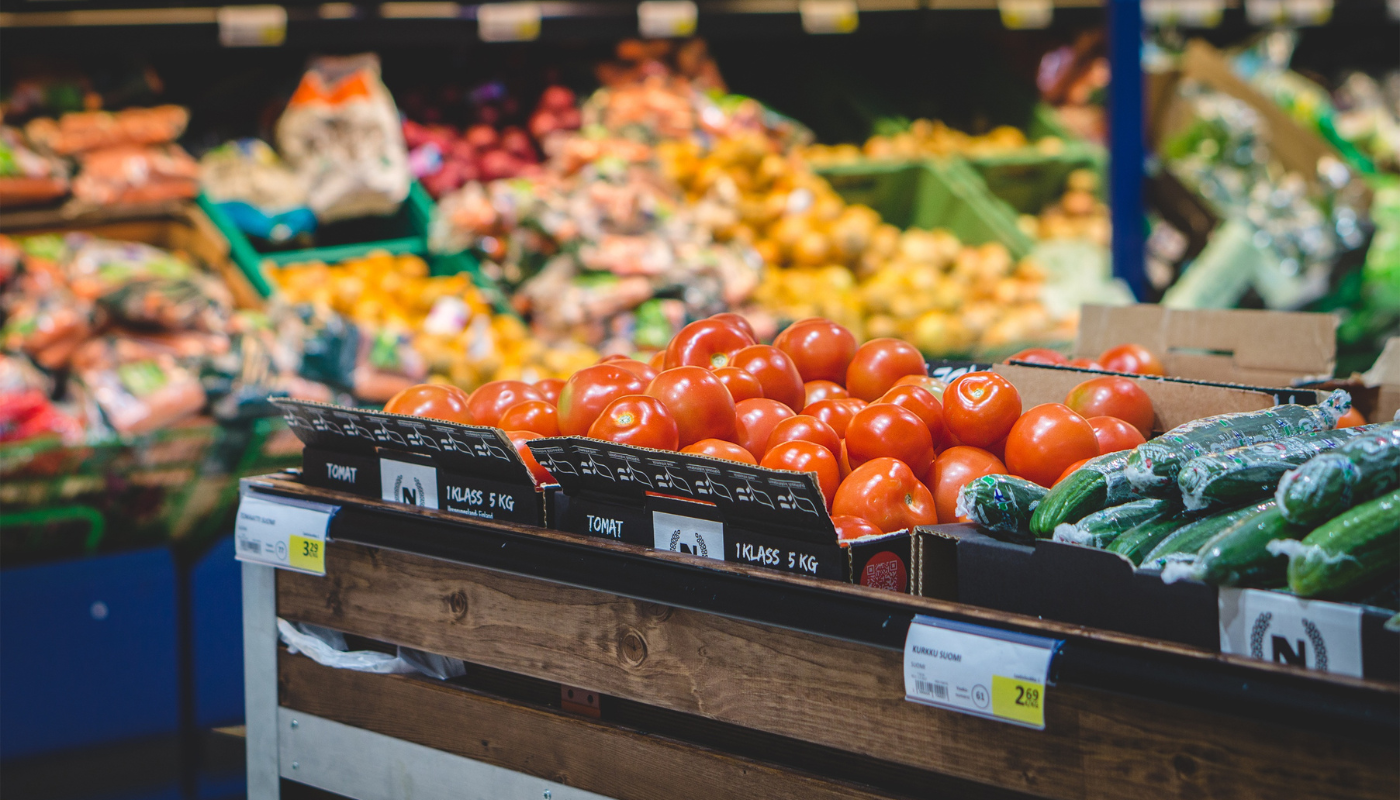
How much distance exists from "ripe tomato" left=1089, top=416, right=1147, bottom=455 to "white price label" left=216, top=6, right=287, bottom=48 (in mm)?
3377

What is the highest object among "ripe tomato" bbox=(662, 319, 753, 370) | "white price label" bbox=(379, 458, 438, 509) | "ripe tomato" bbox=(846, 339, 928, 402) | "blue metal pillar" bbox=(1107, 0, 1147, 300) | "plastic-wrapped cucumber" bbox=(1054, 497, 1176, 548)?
"blue metal pillar" bbox=(1107, 0, 1147, 300)

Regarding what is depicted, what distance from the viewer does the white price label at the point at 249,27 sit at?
3876 millimetres

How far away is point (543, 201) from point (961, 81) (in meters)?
2.80

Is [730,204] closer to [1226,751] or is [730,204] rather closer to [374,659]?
[374,659]

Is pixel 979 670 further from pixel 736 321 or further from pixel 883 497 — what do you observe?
pixel 736 321

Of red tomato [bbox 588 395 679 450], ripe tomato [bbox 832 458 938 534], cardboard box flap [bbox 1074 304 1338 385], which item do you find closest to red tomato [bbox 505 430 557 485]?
red tomato [bbox 588 395 679 450]

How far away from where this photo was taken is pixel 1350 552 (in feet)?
3.20

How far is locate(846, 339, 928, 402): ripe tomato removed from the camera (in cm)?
186

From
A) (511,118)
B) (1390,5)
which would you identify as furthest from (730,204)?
(1390,5)

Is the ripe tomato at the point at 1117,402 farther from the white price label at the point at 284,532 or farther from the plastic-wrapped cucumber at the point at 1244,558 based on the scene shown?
the white price label at the point at 284,532

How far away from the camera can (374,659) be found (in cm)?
163

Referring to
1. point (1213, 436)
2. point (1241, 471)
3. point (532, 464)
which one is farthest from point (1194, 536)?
point (532, 464)

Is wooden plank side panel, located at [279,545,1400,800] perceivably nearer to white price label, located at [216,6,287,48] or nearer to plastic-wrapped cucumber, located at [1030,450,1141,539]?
plastic-wrapped cucumber, located at [1030,450,1141,539]

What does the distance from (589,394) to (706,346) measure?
0.30 metres
